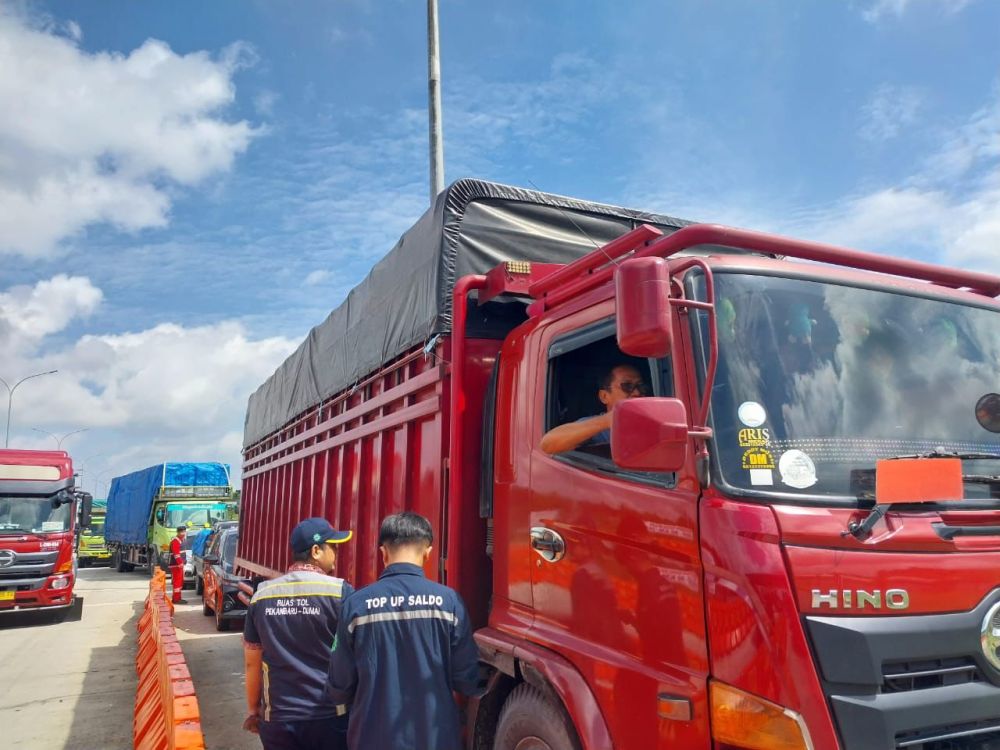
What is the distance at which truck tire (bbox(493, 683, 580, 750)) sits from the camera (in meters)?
2.87

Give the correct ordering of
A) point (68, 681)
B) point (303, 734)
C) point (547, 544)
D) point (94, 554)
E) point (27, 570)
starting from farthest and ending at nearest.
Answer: point (94, 554)
point (27, 570)
point (68, 681)
point (303, 734)
point (547, 544)

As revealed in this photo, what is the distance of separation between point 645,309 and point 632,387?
2.24 feet

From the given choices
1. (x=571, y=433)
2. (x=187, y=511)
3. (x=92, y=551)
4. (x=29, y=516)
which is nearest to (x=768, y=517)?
(x=571, y=433)

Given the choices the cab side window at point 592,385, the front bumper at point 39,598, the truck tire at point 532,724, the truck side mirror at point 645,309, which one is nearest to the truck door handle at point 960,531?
the cab side window at point 592,385

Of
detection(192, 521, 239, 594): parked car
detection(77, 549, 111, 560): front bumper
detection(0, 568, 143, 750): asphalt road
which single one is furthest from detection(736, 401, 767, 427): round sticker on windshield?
detection(77, 549, 111, 560): front bumper

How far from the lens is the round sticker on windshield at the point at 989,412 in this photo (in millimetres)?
2906

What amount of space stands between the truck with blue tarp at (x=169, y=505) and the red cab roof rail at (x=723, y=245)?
79.9 feet

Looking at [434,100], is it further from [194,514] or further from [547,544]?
[194,514]

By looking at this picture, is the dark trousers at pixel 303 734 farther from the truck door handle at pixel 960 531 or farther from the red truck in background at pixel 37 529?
the red truck in background at pixel 37 529

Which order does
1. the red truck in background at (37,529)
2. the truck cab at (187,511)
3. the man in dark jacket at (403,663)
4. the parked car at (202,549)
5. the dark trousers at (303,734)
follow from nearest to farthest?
the man in dark jacket at (403,663) → the dark trousers at (303,734) → the red truck in background at (37,529) → the parked car at (202,549) → the truck cab at (187,511)

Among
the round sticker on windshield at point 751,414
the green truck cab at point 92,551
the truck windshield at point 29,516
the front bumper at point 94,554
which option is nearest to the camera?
the round sticker on windshield at point 751,414

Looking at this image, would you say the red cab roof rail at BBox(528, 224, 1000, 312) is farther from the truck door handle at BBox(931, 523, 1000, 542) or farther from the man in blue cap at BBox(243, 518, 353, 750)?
the man in blue cap at BBox(243, 518, 353, 750)

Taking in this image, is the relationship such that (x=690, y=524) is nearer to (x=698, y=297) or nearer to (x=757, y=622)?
(x=757, y=622)

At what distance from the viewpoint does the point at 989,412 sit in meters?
2.95
